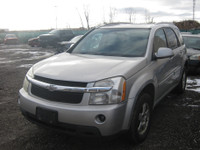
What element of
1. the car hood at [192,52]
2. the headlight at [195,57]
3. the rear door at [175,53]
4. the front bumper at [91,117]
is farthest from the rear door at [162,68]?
the car hood at [192,52]

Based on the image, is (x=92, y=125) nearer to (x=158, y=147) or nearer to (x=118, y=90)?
(x=118, y=90)

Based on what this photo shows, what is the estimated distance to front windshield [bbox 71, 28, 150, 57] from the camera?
3621 millimetres

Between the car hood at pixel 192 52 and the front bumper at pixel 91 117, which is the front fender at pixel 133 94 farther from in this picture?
the car hood at pixel 192 52

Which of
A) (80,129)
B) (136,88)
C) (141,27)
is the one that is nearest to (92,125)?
(80,129)

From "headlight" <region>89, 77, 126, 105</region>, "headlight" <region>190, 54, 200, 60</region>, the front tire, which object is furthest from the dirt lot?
"headlight" <region>190, 54, 200, 60</region>

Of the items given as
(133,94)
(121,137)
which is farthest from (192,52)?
(133,94)

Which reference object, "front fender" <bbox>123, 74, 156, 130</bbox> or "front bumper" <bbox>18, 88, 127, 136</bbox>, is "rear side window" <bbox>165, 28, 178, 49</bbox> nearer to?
"front fender" <bbox>123, 74, 156, 130</bbox>

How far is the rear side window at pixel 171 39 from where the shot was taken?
14.8ft

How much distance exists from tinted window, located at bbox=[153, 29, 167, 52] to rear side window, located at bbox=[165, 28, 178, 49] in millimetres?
243

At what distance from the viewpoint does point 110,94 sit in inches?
105

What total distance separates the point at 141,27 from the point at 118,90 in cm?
185

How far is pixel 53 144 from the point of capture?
10.6 feet

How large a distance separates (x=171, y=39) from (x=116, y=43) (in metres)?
1.49

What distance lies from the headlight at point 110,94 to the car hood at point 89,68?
80 mm
